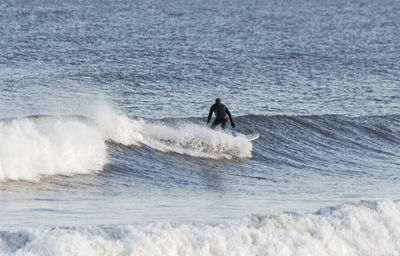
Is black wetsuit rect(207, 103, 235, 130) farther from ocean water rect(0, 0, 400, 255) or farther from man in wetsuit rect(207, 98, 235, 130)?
ocean water rect(0, 0, 400, 255)

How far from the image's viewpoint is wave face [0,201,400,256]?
12344 millimetres

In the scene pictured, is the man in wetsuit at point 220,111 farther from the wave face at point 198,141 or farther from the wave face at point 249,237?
the wave face at point 249,237

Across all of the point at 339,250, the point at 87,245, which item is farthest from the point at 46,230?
the point at 339,250

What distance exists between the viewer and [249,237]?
1404 cm

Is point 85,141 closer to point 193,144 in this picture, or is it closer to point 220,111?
point 193,144

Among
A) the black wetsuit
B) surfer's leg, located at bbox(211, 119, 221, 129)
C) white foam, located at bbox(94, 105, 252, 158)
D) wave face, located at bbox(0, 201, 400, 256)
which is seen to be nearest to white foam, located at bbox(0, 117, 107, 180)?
white foam, located at bbox(94, 105, 252, 158)

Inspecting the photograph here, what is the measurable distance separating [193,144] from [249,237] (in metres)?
10.1

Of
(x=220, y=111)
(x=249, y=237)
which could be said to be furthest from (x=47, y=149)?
(x=249, y=237)

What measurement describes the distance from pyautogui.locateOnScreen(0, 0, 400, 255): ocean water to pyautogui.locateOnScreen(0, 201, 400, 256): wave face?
26mm

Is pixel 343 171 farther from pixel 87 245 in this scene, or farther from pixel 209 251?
pixel 87 245

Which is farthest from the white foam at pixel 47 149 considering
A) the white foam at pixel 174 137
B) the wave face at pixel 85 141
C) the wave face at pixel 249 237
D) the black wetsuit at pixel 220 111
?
the wave face at pixel 249 237

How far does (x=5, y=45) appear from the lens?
4616 centimetres

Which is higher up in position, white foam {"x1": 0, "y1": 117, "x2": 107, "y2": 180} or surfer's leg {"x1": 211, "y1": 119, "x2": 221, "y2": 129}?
white foam {"x1": 0, "y1": 117, "x2": 107, "y2": 180}

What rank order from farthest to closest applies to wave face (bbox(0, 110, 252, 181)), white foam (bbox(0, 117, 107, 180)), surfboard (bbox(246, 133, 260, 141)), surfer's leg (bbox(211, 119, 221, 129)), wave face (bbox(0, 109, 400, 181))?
surfboard (bbox(246, 133, 260, 141)) < surfer's leg (bbox(211, 119, 221, 129)) < wave face (bbox(0, 109, 400, 181)) < wave face (bbox(0, 110, 252, 181)) < white foam (bbox(0, 117, 107, 180))
